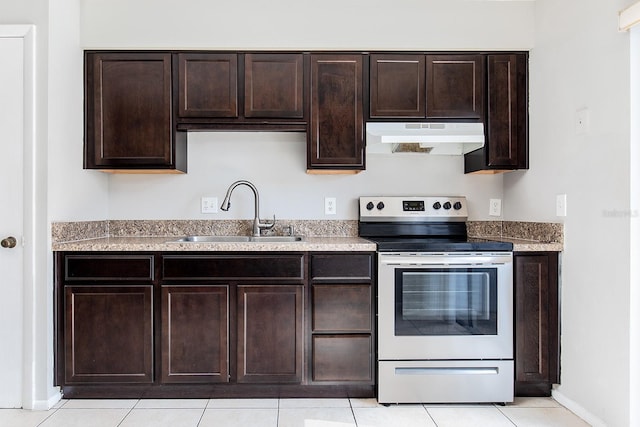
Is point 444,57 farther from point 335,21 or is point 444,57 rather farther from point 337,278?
point 337,278

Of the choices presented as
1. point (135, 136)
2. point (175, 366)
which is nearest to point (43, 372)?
point (175, 366)

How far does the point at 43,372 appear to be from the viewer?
2207 millimetres

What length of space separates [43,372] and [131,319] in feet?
1.72

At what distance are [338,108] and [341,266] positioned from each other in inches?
37.8

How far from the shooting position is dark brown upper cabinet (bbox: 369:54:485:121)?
8.31 ft

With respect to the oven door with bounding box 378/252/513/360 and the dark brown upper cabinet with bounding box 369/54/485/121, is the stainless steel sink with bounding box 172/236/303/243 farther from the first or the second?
the dark brown upper cabinet with bounding box 369/54/485/121

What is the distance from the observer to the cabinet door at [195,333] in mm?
2248

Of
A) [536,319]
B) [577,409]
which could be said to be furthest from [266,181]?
[577,409]

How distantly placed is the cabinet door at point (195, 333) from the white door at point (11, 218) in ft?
2.52

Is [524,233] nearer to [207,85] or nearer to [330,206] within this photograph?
[330,206]

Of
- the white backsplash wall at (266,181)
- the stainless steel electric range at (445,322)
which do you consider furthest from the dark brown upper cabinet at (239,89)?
the stainless steel electric range at (445,322)

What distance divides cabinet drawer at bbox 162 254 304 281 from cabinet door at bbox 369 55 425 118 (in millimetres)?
1060

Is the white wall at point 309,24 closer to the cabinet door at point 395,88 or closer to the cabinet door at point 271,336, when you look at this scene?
the cabinet door at point 395,88

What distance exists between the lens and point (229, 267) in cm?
225
